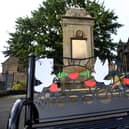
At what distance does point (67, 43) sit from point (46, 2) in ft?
62.9

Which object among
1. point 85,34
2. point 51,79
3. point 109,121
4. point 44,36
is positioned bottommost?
point 109,121

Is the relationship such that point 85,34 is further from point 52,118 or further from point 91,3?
point 91,3

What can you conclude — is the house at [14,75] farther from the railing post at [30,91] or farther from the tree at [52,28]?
the tree at [52,28]

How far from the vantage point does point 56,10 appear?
32781mm

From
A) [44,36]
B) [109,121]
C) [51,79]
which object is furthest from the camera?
[44,36]

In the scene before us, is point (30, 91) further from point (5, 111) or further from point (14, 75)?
point (5, 111)

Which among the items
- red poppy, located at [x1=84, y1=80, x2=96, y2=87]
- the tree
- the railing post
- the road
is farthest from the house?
the tree

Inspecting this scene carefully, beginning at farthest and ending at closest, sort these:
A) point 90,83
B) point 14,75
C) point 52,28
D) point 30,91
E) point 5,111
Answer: point 52,28, point 5,111, point 14,75, point 90,83, point 30,91

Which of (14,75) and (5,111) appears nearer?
(14,75)

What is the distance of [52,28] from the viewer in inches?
1265

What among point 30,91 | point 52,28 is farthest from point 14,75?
point 52,28

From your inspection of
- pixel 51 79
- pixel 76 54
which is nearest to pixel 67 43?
pixel 76 54

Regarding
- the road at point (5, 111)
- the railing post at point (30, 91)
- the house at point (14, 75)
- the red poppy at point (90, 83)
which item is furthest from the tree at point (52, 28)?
the railing post at point (30, 91)

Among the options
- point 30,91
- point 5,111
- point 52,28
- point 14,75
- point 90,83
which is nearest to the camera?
point 30,91
